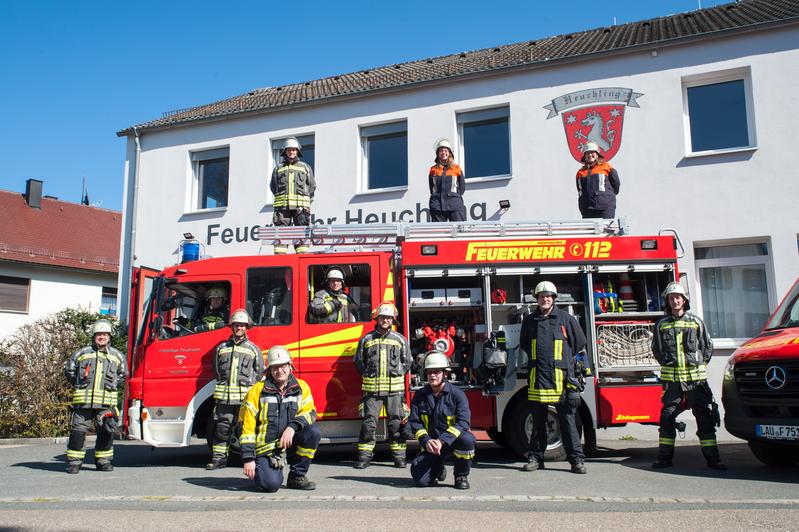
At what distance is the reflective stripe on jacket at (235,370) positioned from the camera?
770 centimetres

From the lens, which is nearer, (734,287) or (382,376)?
(382,376)

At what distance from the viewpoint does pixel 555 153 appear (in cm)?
1274

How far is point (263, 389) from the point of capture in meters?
6.40

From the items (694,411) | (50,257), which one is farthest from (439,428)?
(50,257)

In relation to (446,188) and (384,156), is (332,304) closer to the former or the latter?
(446,188)

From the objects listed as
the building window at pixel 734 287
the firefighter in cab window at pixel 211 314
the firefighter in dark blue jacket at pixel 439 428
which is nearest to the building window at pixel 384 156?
Result: the building window at pixel 734 287

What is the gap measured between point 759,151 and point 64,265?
24.3 m

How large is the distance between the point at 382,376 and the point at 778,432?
3.90m

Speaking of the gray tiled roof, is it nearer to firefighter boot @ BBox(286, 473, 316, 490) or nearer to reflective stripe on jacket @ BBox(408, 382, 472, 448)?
reflective stripe on jacket @ BBox(408, 382, 472, 448)

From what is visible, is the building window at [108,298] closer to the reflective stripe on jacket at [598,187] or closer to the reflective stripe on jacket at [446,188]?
the reflective stripe on jacket at [446,188]

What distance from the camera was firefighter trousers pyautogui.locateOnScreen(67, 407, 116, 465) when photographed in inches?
310

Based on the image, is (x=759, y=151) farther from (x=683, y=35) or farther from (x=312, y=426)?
(x=312, y=426)

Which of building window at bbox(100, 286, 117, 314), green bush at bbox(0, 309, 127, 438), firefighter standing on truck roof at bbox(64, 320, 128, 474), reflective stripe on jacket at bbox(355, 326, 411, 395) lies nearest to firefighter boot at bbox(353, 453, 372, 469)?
reflective stripe on jacket at bbox(355, 326, 411, 395)

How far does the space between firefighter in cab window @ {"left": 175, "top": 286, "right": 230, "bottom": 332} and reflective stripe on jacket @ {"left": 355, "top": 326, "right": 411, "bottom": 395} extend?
175 centimetres
